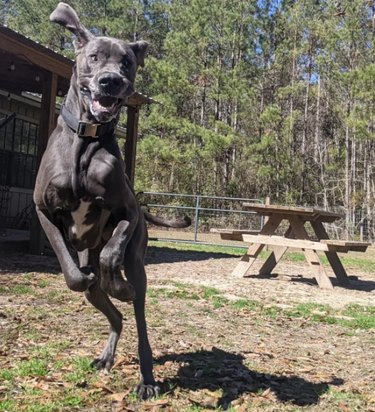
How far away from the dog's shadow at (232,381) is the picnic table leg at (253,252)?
5.11 m

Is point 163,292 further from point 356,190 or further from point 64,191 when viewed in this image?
point 356,190

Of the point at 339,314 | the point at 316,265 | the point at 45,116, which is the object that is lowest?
the point at 339,314

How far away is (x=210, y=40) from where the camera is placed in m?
27.6

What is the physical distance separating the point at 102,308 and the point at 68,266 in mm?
867

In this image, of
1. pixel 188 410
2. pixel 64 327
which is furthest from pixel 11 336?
pixel 188 410

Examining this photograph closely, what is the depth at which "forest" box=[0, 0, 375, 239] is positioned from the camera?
86.9 ft

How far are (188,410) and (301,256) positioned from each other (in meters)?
11.5

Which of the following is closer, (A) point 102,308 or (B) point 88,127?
(B) point 88,127

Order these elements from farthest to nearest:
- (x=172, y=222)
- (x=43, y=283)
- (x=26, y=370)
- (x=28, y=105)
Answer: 1. (x=28, y=105)
2. (x=43, y=283)
3. (x=172, y=222)
4. (x=26, y=370)

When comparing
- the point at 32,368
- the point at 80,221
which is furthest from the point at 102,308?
the point at 80,221

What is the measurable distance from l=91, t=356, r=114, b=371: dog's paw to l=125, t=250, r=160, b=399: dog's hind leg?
50cm

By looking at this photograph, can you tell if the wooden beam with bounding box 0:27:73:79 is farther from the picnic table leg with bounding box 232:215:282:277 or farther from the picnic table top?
the picnic table leg with bounding box 232:215:282:277

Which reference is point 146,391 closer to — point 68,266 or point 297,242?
point 68,266

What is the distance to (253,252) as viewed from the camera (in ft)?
30.8
